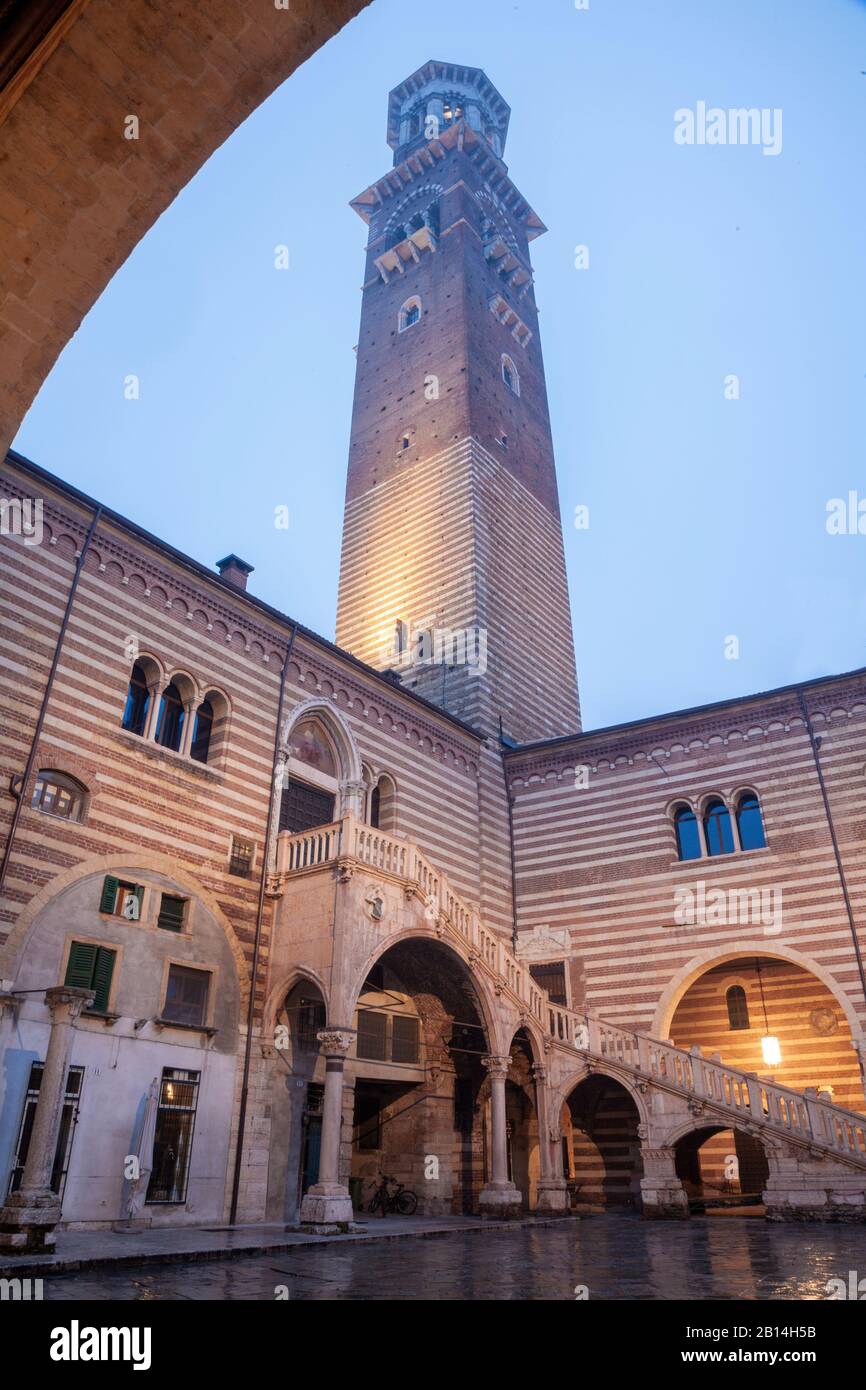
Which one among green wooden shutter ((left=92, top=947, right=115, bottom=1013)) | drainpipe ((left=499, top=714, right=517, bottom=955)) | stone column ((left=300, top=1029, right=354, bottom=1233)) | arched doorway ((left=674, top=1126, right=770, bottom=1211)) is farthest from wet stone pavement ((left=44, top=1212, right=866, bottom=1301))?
drainpipe ((left=499, top=714, right=517, bottom=955))

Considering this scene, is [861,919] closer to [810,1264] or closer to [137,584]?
[810,1264]

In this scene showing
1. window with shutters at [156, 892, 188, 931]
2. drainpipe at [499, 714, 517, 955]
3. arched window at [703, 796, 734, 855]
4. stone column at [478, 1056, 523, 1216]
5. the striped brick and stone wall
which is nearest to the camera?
window with shutters at [156, 892, 188, 931]

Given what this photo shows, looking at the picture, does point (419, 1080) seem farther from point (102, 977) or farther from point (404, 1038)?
point (102, 977)

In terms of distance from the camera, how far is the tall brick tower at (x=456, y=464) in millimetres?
27734

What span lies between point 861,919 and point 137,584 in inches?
602

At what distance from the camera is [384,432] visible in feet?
110

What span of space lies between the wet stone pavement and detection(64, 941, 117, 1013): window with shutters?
4.30 m

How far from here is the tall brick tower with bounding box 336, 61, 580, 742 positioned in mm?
27734

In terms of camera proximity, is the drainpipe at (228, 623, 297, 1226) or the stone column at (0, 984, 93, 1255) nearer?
the stone column at (0, 984, 93, 1255)

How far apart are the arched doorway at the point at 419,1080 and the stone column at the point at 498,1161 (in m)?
0.61

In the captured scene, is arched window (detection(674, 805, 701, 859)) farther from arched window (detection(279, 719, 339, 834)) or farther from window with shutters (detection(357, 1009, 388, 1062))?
arched window (detection(279, 719, 339, 834))

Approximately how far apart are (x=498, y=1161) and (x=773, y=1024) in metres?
8.31

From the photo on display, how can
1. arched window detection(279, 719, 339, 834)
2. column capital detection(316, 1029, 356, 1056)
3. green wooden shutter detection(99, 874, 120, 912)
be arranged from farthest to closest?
arched window detection(279, 719, 339, 834) → column capital detection(316, 1029, 356, 1056) → green wooden shutter detection(99, 874, 120, 912)
